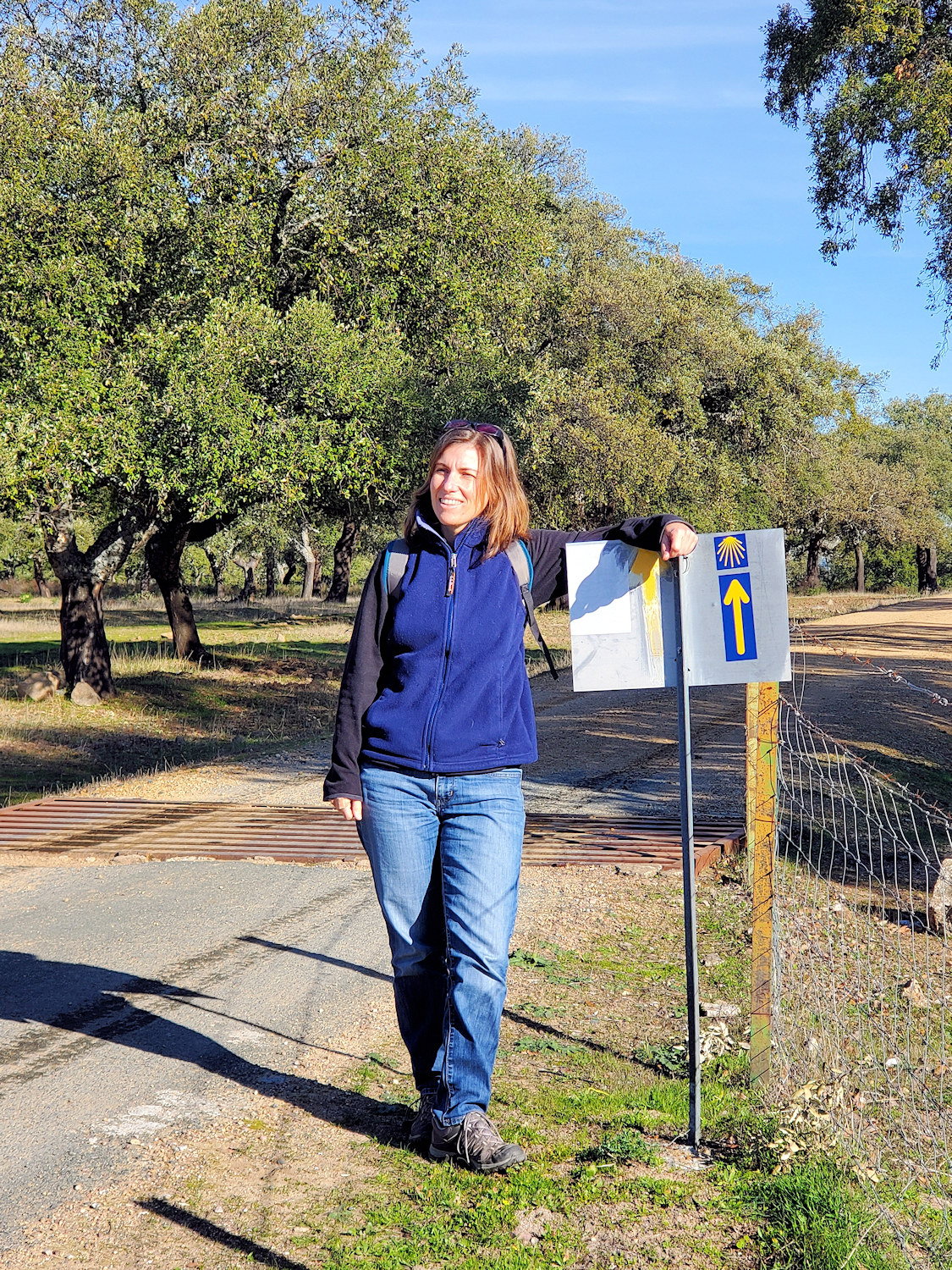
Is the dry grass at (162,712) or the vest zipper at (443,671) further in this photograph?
the dry grass at (162,712)

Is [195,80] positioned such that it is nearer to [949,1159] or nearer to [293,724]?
[293,724]

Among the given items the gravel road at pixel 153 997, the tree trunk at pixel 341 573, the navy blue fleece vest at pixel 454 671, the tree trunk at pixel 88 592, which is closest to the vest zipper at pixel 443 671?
the navy blue fleece vest at pixel 454 671

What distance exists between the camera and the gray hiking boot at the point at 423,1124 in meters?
3.50

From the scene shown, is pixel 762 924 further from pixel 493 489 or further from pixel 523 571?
pixel 493 489

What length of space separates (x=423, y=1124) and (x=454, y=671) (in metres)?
1.38

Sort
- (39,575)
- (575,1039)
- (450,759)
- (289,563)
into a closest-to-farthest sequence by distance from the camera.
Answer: (450,759) < (575,1039) < (39,575) < (289,563)

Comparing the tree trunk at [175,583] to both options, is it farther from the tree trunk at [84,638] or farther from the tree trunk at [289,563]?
the tree trunk at [289,563]

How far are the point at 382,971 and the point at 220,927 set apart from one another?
3.65 feet

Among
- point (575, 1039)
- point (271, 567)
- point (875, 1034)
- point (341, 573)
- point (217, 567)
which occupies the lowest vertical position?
point (875, 1034)

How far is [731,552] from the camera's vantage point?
140 inches

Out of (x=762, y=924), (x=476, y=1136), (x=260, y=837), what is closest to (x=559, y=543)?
(x=762, y=924)

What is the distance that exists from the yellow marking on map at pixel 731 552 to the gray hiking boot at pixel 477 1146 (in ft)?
5.78

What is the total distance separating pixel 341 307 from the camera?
15.5 meters

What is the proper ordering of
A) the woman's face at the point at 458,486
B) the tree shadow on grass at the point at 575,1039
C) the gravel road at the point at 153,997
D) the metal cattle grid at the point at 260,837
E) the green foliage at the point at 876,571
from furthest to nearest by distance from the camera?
the green foliage at the point at 876,571
the metal cattle grid at the point at 260,837
the tree shadow on grass at the point at 575,1039
the gravel road at the point at 153,997
the woman's face at the point at 458,486
